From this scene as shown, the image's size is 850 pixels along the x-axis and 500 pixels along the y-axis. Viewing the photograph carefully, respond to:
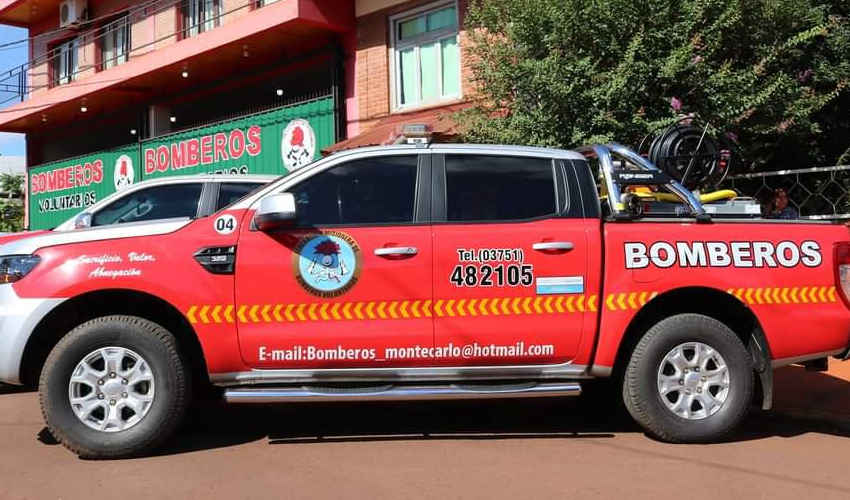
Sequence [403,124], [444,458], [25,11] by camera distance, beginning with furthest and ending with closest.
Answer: [25,11]
[403,124]
[444,458]

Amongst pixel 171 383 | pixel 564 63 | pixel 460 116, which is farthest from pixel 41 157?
pixel 171 383

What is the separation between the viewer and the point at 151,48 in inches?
727

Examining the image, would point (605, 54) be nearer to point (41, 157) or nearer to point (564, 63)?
point (564, 63)

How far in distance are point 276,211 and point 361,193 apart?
24.2 inches

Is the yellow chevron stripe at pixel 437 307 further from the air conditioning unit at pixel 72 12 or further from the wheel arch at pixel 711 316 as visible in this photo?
the air conditioning unit at pixel 72 12

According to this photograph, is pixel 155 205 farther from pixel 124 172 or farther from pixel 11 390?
pixel 124 172

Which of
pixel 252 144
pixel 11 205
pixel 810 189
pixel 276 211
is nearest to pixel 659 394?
pixel 276 211

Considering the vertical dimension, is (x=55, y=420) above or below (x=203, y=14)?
below

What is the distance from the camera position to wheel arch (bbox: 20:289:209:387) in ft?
15.8

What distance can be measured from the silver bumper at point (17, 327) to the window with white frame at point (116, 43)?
16.3 meters

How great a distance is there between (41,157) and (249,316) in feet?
72.6

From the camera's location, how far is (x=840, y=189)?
877cm

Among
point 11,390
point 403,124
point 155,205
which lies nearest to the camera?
point 11,390

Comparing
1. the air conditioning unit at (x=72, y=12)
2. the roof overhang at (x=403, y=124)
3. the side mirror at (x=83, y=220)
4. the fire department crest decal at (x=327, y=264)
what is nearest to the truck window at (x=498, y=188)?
the fire department crest decal at (x=327, y=264)
